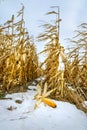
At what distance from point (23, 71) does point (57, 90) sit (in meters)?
0.71

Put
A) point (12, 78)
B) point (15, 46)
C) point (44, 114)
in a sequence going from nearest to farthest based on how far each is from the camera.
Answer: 1. point (44, 114)
2. point (12, 78)
3. point (15, 46)

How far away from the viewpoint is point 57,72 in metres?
3.41

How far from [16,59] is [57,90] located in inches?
30.8

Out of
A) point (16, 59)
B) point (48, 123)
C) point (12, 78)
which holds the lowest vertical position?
point (48, 123)

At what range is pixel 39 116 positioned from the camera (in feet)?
8.96

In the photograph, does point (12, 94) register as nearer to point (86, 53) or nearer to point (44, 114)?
point (44, 114)

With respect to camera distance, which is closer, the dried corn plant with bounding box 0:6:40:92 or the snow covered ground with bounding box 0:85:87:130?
the snow covered ground with bounding box 0:85:87:130

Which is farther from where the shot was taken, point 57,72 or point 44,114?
point 57,72

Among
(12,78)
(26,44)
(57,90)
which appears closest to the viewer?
(57,90)

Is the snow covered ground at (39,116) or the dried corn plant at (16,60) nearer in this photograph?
the snow covered ground at (39,116)

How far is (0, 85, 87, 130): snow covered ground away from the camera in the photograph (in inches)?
98.7

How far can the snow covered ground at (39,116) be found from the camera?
98.7 inches

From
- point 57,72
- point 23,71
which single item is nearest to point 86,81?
point 57,72

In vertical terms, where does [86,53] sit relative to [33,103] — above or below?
above
